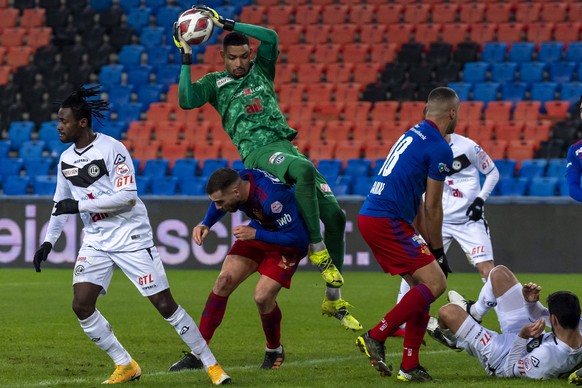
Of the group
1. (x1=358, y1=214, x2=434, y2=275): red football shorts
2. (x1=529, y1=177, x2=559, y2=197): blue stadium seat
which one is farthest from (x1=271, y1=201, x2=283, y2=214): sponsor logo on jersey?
(x1=529, y1=177, x2=559, y2=197): blue stadium seat

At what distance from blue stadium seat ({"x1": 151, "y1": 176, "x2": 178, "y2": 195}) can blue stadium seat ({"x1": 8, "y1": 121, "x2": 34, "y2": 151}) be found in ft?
13.7

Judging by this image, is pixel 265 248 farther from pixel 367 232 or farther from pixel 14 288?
pixel 14 288

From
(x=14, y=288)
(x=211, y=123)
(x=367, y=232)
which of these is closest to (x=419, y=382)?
(x=367, y=232)

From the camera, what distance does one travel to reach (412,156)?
795 centimetres

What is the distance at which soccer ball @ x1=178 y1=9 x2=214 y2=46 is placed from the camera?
9.12m

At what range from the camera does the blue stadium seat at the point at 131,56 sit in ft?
84.6

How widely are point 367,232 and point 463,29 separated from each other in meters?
17.0

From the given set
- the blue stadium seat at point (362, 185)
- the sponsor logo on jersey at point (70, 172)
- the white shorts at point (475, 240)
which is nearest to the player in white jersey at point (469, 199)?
the white shorts at point (475, 240)

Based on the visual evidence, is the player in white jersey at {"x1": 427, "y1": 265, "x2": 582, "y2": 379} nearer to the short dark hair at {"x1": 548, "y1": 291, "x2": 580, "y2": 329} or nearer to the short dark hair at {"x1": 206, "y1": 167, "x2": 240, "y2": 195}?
the short dark hair at {"x1": 548, "y1": 291, "x2": 580, "y2": 329}

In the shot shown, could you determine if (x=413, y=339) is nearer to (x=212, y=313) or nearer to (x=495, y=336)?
(x=495, y=336)

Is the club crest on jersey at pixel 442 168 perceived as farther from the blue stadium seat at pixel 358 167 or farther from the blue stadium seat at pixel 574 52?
the blue stadium seat at pixel 574 52

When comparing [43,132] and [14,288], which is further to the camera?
[43,132]

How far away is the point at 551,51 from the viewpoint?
2334 cm

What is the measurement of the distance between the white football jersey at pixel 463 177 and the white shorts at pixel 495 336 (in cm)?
401
